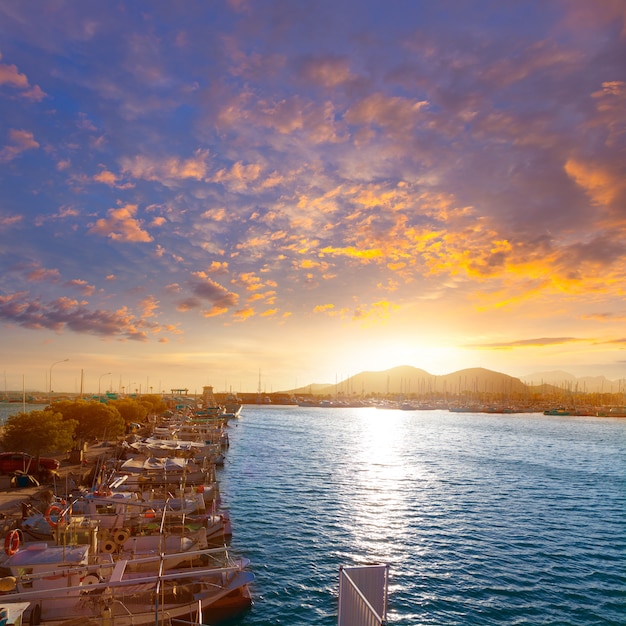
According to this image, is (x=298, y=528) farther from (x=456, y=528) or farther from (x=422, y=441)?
(x=422, y=441)

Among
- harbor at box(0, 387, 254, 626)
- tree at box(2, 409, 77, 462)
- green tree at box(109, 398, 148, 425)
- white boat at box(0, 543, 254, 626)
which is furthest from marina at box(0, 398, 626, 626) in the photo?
green tree at box(109, 398, 148, 425)

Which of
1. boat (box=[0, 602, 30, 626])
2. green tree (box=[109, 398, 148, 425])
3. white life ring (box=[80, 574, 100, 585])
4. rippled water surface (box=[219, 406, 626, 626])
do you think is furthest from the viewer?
green tree (box=[109, 398, 148, 425])

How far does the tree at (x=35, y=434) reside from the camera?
5094 centimetres

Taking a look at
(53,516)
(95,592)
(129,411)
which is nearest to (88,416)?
(129,411)

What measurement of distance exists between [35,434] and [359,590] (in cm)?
4873

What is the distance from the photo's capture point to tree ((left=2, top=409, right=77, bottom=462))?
50.9m

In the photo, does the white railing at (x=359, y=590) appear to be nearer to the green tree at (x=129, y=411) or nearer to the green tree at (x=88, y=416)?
the green tree at (x=88, y=416)

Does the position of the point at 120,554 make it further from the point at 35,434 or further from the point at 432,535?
the point at 35,434

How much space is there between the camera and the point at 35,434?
5094 centimetres

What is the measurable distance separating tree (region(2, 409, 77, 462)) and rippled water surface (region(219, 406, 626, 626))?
19.2 metres

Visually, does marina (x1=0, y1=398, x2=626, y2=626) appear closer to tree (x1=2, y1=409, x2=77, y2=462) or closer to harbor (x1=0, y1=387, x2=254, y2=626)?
harbor (x1=0, y1=387, x2=254, y2=626)

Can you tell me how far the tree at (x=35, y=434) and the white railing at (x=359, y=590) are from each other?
1862 inches

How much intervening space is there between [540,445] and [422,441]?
28564mm

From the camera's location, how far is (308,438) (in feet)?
410
